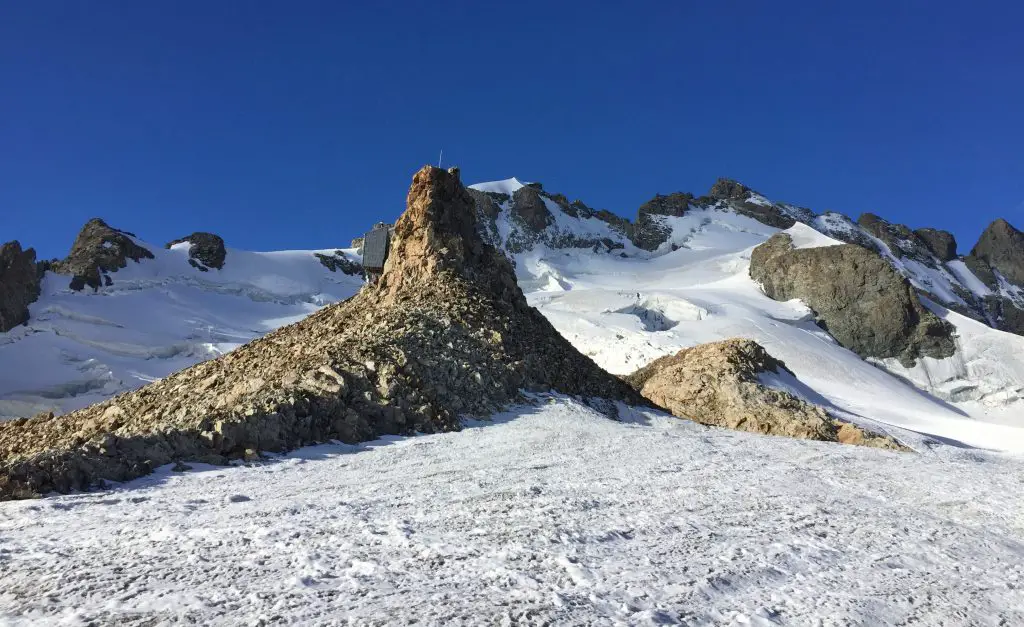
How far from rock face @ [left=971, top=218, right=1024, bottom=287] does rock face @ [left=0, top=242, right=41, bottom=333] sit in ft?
351

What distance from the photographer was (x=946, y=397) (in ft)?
140

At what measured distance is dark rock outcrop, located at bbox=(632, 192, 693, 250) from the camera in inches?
3693

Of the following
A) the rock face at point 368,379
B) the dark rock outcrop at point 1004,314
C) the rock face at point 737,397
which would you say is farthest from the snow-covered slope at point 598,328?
the rock face at point 368,379

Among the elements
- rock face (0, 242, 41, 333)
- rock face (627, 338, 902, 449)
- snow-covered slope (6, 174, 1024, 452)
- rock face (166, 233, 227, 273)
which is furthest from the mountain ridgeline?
rock face (627, 338, 902, 449)

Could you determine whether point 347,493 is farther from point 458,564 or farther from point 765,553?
point 765,553

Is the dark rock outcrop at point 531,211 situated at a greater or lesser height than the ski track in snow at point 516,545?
greater

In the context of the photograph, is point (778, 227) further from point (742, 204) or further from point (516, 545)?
point (516, 545)

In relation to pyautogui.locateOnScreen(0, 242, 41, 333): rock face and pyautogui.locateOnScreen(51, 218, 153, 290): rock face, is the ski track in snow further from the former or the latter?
pyautogui.locateOnScreen(51, 218, 153, 290): rock face

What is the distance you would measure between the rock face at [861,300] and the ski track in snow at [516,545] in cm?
4460

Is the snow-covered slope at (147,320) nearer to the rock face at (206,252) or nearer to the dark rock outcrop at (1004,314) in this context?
the rock face at (206,252)

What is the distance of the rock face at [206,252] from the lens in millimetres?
64438

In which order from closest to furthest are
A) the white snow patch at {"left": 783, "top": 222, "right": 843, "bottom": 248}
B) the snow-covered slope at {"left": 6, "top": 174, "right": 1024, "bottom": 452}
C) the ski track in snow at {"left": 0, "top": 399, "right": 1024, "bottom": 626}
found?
the ski track in snow at {"left": 0, "top": 399, "right": 1024, "bottom": 626}
the snow-covered slope at {"left": 6, "top": 174, "right": 1024, "bottom": 452}
the white snow patch at {"left": 783, "top": 222, "right": 843, "bottom": 248}

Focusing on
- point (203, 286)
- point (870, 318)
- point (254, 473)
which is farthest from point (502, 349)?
point (203, 286)

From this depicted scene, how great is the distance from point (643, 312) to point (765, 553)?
42.7 m
